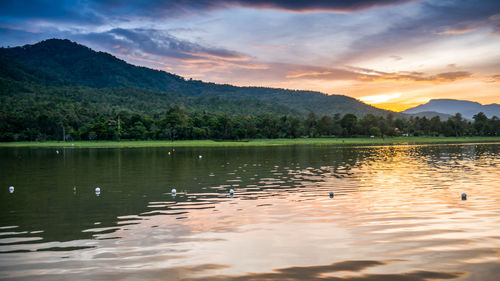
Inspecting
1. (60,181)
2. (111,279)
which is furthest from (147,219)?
(60,181)

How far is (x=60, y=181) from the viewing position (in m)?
37.2

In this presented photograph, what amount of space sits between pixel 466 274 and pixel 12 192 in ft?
102

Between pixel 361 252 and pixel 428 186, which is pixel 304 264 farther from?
pixel 428 186

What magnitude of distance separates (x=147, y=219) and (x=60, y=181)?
21.3 meters

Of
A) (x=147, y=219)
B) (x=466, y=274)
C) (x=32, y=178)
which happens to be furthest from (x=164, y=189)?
(x=466, y=274)

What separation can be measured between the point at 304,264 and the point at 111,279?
6275 mm

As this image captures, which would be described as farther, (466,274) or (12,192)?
(12,192)

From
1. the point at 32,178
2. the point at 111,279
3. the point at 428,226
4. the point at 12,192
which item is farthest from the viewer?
the point at 32,178

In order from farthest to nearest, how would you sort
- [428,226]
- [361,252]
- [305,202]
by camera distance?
[305,202]
[428,226]
[361,252]

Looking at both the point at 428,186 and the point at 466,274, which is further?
the point at 428,186

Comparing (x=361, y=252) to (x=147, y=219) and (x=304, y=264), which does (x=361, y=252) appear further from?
(x=147, y=219)

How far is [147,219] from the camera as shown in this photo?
66.5 ft

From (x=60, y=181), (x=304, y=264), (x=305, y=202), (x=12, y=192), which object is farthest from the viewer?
(x=60, y=181)

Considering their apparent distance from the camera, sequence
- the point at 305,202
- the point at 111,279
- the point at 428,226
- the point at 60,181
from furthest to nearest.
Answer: the point at 60,181 < the point at 305,202 < the point at 428,226 < the point at 111,279
